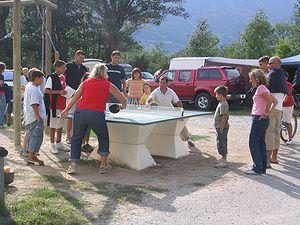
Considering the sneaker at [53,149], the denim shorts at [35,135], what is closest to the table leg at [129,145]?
the denim shorts at [35,135]

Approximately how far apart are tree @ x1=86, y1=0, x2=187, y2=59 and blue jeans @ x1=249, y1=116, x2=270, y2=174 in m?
32.1

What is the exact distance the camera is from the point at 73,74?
9.02 metres

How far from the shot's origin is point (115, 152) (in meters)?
7.89

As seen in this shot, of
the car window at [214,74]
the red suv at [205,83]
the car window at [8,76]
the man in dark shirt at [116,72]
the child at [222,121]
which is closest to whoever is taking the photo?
the child at [222,121]

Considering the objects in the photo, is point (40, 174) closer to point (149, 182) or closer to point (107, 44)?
point (149, 182)

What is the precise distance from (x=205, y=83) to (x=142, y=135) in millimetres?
12470

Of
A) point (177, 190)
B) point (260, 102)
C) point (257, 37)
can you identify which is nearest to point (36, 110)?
point (177, 190)

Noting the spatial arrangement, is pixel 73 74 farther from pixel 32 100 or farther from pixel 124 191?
pixel 124 191

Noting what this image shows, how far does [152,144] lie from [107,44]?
3180cm

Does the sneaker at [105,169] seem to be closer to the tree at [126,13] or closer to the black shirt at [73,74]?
the black shirt at [73,74]

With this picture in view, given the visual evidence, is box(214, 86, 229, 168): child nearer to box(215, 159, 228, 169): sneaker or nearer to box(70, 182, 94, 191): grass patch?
box(215, 159, 228, 169): sneaker

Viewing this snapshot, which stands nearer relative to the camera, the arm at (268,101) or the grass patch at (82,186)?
the grass patch at (82,186)

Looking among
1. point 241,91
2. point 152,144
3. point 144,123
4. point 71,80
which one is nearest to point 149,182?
point 144,123

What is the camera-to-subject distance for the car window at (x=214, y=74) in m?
19.5
